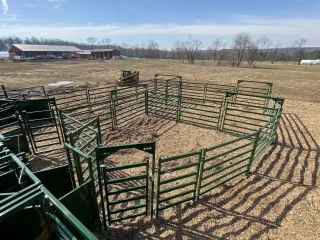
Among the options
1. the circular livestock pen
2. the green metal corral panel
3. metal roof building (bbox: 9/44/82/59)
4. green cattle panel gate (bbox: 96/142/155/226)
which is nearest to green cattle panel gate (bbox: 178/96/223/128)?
the circular livestock pen

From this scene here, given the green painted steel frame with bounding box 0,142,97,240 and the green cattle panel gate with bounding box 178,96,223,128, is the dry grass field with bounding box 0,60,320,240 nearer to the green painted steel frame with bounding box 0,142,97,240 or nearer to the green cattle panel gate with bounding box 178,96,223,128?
the green cattle panel gate with bounding box 178,96,223,128

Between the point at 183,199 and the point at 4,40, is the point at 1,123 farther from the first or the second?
the point at 4,40

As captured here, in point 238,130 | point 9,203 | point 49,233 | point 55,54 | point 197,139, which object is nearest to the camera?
point 9,203

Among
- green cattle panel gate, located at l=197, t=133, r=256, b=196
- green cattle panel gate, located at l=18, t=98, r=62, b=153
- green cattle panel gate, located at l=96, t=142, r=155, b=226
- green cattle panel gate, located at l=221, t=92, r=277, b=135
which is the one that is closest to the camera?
green cattle panel gate, located at l=96, t=142, r=155, b=226

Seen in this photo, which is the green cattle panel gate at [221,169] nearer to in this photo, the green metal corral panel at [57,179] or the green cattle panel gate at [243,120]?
the green cattle panel gate at [243,120]

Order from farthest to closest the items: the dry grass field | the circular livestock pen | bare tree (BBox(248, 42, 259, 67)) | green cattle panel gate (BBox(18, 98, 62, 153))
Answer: bare tree (BBox(248, 42, 259, 67))
green cattle panel gate (BBox(18, 98, 62, 153))
the dry grass field
the circular livestock pen

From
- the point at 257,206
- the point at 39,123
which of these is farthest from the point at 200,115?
the point at 39,123

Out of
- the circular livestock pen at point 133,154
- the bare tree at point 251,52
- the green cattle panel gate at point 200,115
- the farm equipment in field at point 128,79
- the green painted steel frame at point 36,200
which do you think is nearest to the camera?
the green painted steel frame at point 36,200

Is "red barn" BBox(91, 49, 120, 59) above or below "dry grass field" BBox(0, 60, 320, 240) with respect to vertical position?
above

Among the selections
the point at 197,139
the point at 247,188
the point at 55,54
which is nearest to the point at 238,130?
the point at 197,139

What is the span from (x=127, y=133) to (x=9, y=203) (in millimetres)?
5387

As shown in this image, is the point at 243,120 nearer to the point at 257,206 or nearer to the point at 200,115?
the point at 200,115

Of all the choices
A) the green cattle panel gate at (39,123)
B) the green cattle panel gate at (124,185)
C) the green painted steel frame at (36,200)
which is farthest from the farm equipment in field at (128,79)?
the green painted steel frame at (36,200)

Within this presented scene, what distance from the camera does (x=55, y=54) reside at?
85.1 m
